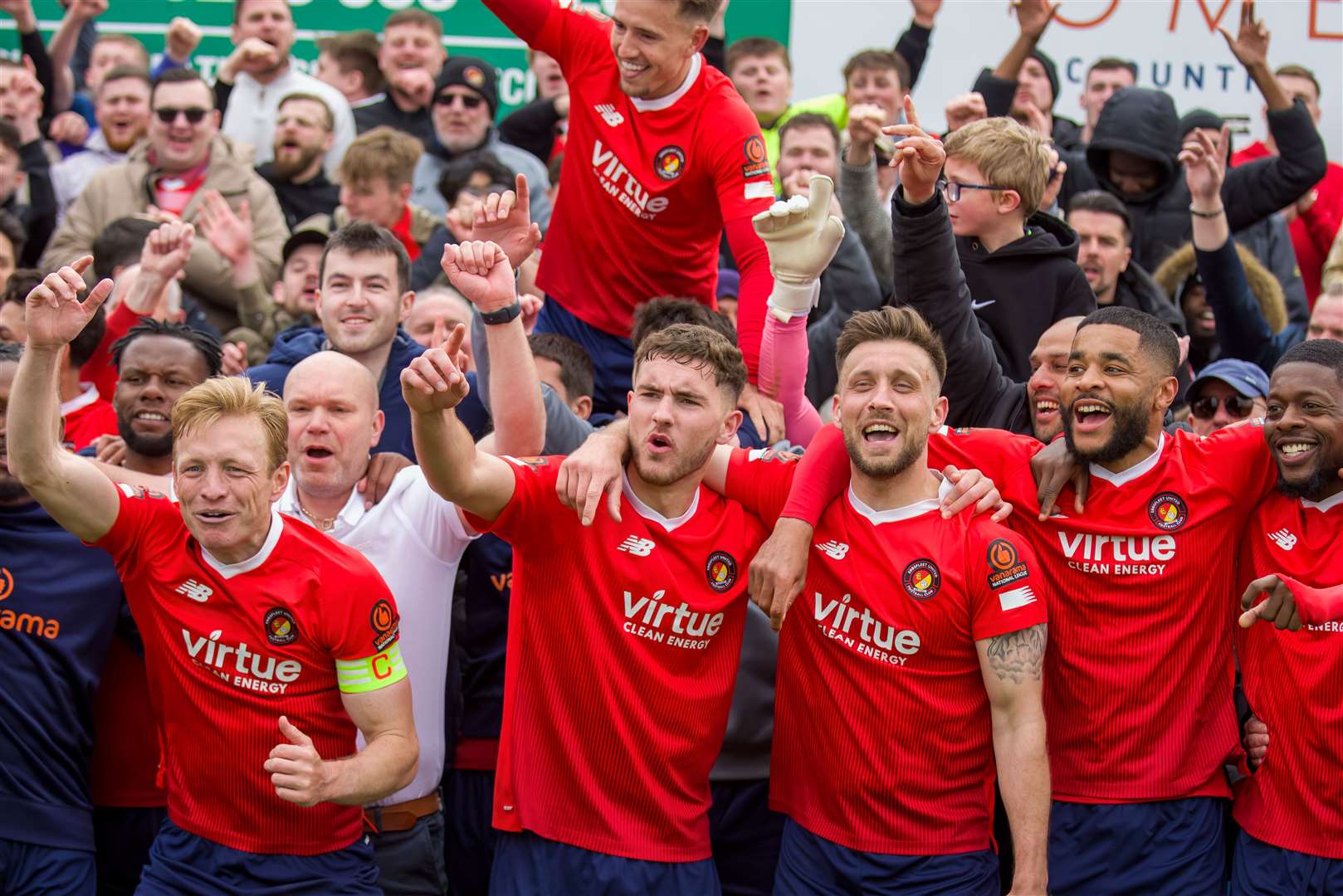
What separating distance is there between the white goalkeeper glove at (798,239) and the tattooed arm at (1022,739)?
158cm

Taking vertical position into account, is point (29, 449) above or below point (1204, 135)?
below

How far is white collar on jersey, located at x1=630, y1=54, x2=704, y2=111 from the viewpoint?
645cm

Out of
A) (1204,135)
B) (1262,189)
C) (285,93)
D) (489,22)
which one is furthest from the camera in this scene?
(489,22)

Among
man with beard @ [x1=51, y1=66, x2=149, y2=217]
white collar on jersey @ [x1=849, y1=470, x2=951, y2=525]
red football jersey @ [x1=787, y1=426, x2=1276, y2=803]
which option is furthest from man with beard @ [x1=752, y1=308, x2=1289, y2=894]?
man with beard @ [x1=51, y1=66, x2=149, y2=217]

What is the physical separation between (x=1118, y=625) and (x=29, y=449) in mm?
3273

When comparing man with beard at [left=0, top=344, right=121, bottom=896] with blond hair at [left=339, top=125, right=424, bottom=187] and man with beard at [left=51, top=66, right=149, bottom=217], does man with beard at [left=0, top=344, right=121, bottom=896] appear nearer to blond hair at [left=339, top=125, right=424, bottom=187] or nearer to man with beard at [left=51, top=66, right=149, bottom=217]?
blond hair at [left=339, top=125, right=424, bottom=187]

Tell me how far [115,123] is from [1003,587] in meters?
7.28

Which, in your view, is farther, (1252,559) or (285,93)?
(285,93)

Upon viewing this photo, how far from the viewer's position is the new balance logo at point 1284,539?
5.07m

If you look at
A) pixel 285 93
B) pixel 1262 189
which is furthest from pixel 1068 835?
pixel 285 93

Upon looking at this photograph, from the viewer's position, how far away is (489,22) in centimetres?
1170

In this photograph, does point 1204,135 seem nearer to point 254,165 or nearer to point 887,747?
point 887,747

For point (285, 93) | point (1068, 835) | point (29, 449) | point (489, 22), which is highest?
point (489, 22)

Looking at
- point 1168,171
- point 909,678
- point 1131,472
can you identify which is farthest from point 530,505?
point 1168,171
